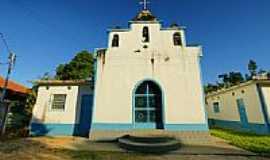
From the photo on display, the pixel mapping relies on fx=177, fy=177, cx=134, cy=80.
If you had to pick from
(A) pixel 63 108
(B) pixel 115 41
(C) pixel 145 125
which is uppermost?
(B) pixel 115 41

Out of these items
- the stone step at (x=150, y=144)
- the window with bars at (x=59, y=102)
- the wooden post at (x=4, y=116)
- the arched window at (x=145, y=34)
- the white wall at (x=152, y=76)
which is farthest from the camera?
the window with bars at (x=59, y=102)

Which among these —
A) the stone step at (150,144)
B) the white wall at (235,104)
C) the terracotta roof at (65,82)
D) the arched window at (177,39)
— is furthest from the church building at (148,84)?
the white wall at (235,104)

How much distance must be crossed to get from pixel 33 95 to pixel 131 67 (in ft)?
31.0

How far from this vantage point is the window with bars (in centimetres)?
1245

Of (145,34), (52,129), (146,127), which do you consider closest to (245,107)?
(146,127)

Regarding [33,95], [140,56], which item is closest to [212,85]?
[140,56]

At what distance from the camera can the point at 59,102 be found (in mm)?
12586

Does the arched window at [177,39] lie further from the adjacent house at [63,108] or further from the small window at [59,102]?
the small window at [59,102]

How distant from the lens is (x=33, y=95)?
14953 millimetres

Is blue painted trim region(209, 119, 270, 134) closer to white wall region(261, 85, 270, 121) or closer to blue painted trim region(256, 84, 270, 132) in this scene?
blue painted trim region(256, 84, 270, 132)

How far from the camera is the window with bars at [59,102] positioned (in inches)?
490

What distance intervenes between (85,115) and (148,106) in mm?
4545

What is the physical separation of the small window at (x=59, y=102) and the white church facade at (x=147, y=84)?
329 centimetres

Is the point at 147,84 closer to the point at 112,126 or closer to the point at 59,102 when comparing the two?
the point at 112,126
